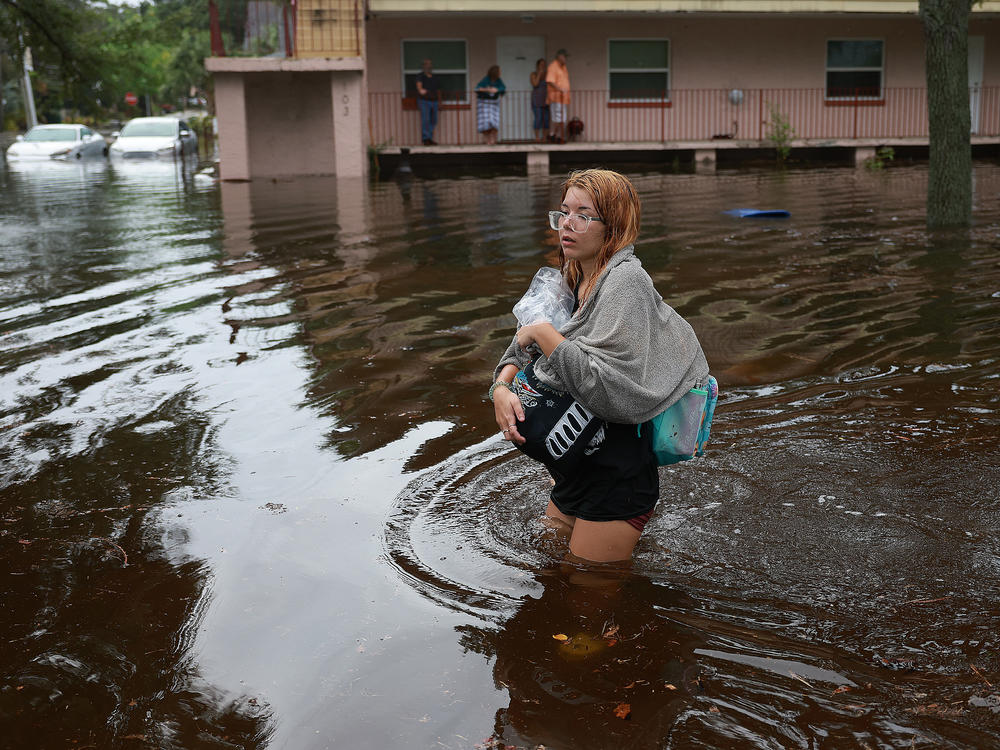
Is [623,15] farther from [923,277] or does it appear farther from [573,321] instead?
[573,321]

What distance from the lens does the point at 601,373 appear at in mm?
3285

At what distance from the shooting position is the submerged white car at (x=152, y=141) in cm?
3098

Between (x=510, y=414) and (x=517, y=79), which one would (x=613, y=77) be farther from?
(x=510, y=414)

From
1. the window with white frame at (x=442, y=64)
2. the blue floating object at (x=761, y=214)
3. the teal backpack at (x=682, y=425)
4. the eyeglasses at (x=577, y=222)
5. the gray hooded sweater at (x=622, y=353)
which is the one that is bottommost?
the teal backpack at (x=682, y=425)

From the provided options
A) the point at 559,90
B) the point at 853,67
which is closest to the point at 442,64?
the point at 559,90

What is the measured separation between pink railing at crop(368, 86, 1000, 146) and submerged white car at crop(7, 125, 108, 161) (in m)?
12.3

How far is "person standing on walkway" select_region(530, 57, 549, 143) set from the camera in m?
22.9

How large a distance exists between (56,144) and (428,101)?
46.4 feet

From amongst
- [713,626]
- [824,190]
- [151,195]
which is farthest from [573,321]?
[151,195]

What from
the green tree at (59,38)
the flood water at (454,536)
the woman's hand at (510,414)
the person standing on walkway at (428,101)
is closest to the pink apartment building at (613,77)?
the person standing on walkway at (428,101)

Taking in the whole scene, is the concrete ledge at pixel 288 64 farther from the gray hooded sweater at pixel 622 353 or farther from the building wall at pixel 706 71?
the gray hooded sweater at pixel 622 353

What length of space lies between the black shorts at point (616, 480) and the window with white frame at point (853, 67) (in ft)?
79.2

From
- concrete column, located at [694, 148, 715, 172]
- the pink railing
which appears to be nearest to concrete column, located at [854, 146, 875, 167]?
the pink railing

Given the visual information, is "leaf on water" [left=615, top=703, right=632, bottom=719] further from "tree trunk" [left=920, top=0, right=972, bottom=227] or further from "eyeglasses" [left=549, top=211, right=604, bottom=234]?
"tree trunk" [left=920, top=0, right=972, bottom=227]
